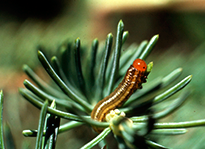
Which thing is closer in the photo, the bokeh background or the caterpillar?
the caterpillar

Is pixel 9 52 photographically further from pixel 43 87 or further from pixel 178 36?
pixel 178 36

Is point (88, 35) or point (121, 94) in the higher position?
point (88, 35)

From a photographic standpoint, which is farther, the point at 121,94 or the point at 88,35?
the point at 88,35

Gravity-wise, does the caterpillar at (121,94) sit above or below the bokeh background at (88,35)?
below

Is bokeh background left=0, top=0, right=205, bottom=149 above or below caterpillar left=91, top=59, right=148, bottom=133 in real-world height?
above

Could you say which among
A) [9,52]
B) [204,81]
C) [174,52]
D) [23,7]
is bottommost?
[204,81]

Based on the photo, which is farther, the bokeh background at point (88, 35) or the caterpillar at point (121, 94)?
the bokeh background at point (88, 35)

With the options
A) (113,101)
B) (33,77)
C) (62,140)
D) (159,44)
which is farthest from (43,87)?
(159,44)

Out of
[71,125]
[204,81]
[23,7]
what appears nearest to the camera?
[71,125]
